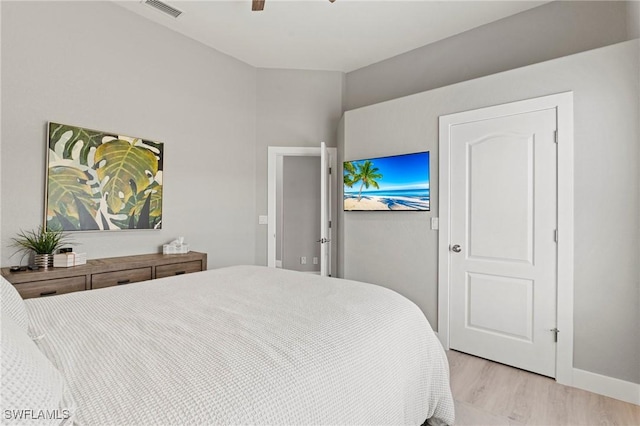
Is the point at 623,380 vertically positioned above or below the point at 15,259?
below

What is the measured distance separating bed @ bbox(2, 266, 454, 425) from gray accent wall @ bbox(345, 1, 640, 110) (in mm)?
2646

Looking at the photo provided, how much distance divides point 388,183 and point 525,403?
2.07 metres

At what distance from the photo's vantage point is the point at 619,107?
85.0 inches

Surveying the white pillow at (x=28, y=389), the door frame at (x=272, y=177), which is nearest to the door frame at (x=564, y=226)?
the door frame at (x=272, y=177)

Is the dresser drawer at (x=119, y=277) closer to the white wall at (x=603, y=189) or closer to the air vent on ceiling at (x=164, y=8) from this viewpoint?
the air vent on ceiling at (x=164, y=8)

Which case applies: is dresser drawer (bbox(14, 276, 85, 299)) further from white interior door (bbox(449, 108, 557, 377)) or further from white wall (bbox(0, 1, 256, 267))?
white interior door (bbox(449, 108, 557, 377))

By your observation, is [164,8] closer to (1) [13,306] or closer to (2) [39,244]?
(2) [39,244]

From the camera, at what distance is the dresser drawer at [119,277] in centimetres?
238

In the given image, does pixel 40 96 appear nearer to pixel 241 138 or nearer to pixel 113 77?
pixel 113 77

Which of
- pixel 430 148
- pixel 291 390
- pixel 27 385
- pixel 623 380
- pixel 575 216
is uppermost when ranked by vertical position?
pixel 430 148

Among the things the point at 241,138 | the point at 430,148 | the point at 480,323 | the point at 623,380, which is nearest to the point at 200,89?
the point at 241,138

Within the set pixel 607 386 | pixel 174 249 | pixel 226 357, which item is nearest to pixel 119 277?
pixel 174 249

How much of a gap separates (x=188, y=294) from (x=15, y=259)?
1609 millimetres

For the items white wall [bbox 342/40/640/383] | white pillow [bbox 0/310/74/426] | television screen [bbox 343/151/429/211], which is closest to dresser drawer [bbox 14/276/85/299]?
white pillow [bbox 0/310/74/426]
